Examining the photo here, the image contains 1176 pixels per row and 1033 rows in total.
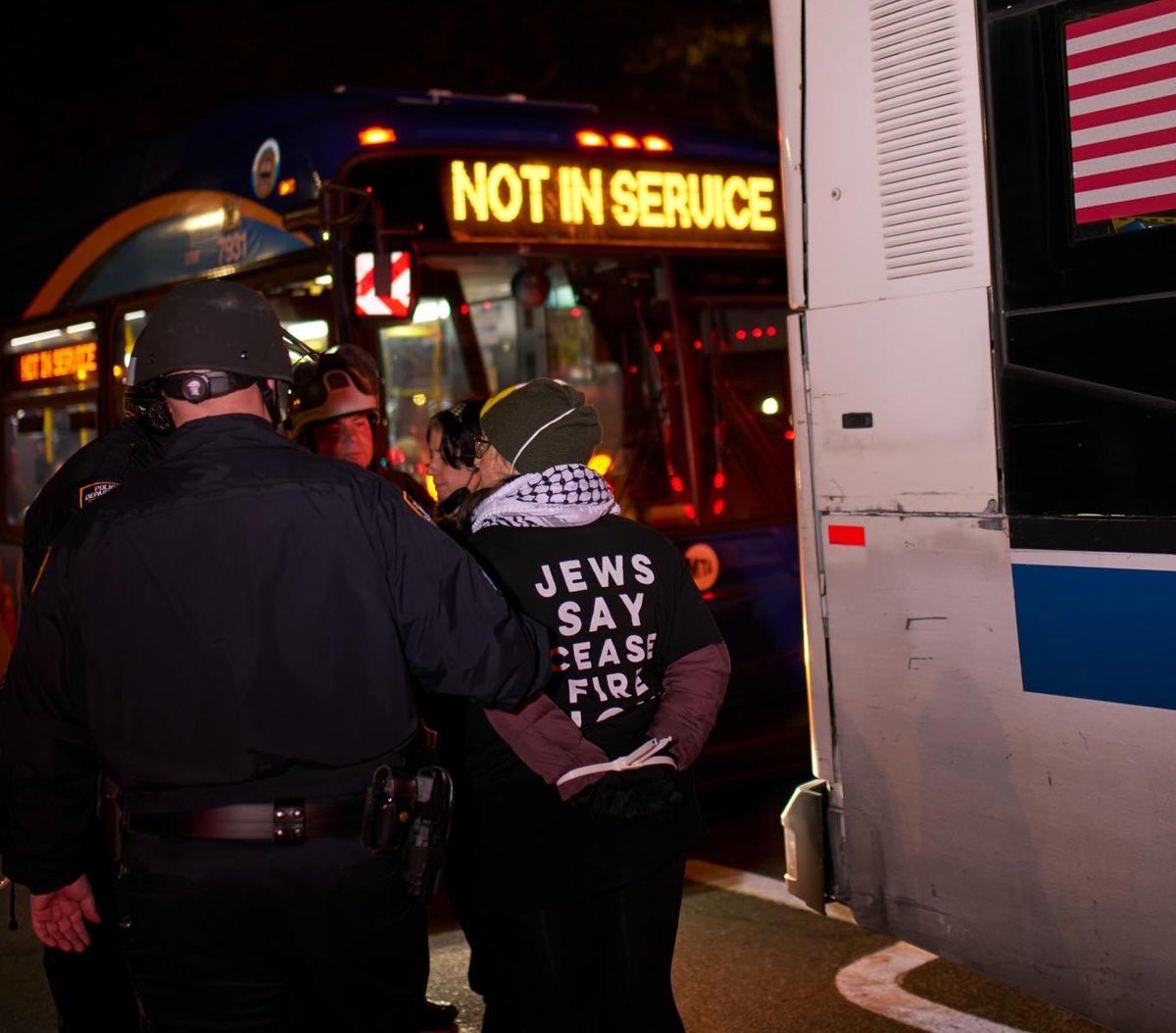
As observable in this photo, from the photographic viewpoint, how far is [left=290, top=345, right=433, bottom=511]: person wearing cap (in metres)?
5.29

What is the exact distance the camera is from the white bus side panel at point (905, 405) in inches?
139

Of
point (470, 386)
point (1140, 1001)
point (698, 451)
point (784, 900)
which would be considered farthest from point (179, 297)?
point (698, 451)

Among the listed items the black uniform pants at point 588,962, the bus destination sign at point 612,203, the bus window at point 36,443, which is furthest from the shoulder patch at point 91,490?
the bus window at point 36,443

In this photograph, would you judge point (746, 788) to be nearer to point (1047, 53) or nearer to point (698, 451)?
point (698, 451)

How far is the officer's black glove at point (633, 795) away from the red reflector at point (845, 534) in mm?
924

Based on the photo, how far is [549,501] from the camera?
3291 millimetres

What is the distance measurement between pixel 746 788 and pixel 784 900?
168cm

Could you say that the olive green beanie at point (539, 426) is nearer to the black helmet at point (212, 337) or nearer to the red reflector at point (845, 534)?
the black helmet at point (212, 337)

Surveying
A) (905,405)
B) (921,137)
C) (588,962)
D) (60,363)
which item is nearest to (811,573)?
(905,405)

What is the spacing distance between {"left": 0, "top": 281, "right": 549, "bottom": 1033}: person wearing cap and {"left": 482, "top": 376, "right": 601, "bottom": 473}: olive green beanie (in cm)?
53

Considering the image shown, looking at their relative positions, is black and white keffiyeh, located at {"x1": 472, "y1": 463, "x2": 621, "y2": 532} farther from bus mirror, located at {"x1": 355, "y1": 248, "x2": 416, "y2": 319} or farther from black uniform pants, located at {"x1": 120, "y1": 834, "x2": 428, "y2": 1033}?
bus mirror, located at {"x1": 355, "y1": 248, "x2": 416, "y2": 319}

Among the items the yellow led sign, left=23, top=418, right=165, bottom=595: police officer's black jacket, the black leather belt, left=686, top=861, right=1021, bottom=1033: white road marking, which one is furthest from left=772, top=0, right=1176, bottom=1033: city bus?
the yellow led sign

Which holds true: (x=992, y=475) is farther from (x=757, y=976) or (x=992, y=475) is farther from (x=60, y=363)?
(x=60, y=363)

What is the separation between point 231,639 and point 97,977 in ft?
5.12
